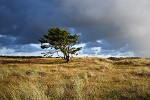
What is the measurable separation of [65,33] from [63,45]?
3509 millimetres

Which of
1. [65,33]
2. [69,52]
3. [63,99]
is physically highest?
[65,33]

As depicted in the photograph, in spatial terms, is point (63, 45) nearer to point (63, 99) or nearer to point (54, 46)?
point (54, 46)

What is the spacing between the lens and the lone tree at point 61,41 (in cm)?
7050

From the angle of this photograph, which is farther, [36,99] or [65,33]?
[65,33]

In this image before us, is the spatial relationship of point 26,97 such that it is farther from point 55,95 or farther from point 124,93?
point 124,93

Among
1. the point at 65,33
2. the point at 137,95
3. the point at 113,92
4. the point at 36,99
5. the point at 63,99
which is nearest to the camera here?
the point at 36,99

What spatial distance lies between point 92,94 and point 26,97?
2.84m

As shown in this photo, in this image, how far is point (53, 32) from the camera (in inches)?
2808

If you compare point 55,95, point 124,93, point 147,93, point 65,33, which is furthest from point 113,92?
point 65,33

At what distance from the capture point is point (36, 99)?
9430 millimetres

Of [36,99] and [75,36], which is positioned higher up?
[75,36]

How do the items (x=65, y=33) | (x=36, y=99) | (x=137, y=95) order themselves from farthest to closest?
→ (x=65, y=33), (x=137, y=95), (x=36, y=99)

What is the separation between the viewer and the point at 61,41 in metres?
71.1

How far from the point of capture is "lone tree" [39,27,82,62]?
7050cm
